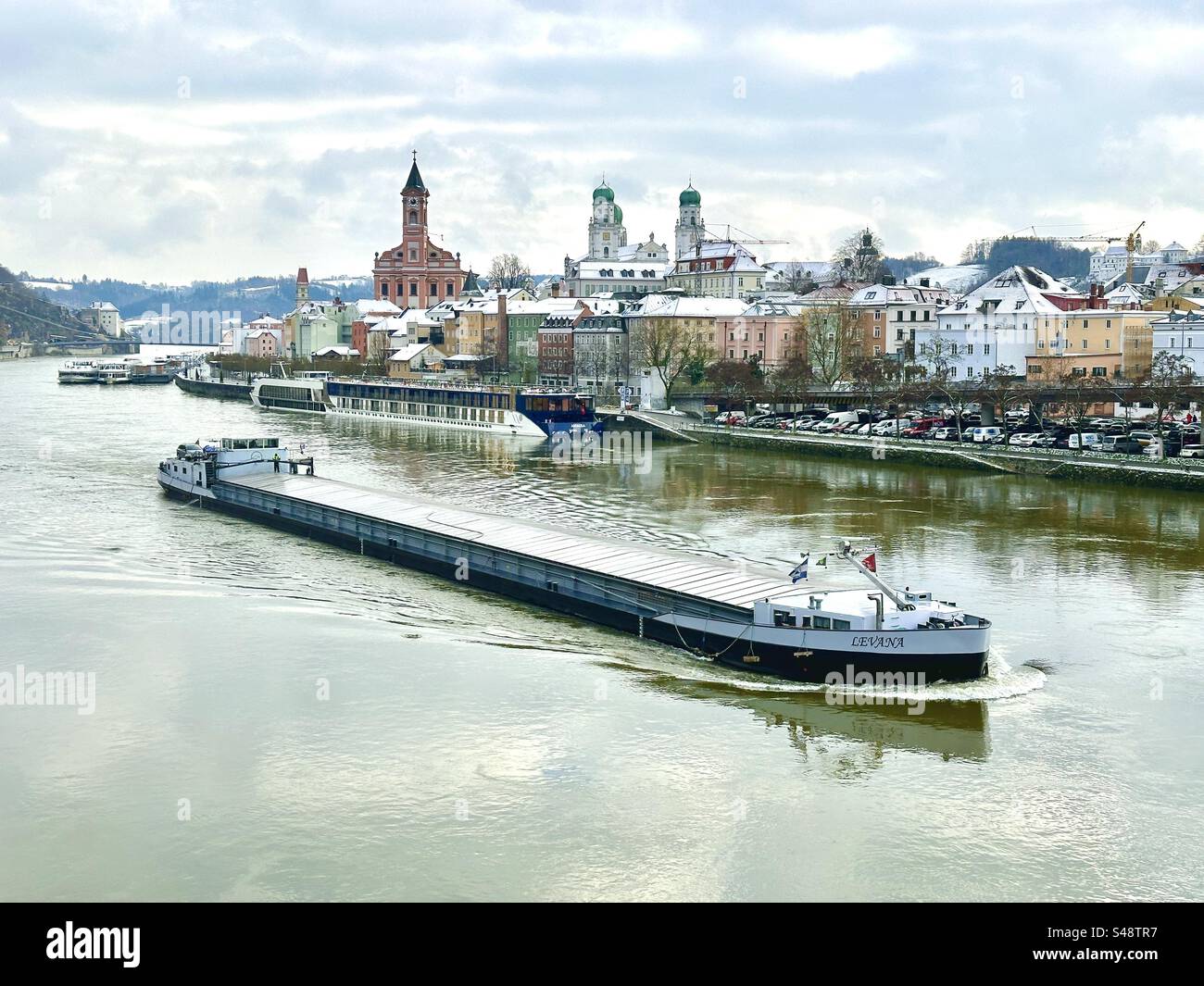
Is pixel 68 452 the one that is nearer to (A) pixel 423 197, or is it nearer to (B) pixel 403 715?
(B) pixel 403 715

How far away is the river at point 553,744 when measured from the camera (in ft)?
36.8

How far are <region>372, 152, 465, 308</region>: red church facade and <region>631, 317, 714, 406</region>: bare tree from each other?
48082mm

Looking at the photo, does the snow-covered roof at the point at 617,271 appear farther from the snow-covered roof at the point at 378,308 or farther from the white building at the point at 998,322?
the white building at the point at 998,322

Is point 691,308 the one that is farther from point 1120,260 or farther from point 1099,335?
point 1120,260

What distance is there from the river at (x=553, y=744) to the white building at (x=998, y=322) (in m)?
26.7

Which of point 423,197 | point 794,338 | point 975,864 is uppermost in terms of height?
point 423,197

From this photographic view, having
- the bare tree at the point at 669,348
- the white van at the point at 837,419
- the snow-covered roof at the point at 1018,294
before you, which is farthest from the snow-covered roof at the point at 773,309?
the white van at the point at 837,419

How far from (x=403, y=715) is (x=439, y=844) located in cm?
325

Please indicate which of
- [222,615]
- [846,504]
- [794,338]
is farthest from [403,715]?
[794,338]

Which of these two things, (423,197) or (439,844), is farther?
(423,197)

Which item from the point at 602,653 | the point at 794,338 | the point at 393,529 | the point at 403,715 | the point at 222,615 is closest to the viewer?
the point at 403,715

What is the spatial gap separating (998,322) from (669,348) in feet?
44.0

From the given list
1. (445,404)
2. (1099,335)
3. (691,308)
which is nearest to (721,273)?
(691,308)

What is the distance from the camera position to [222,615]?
62.0 ft
